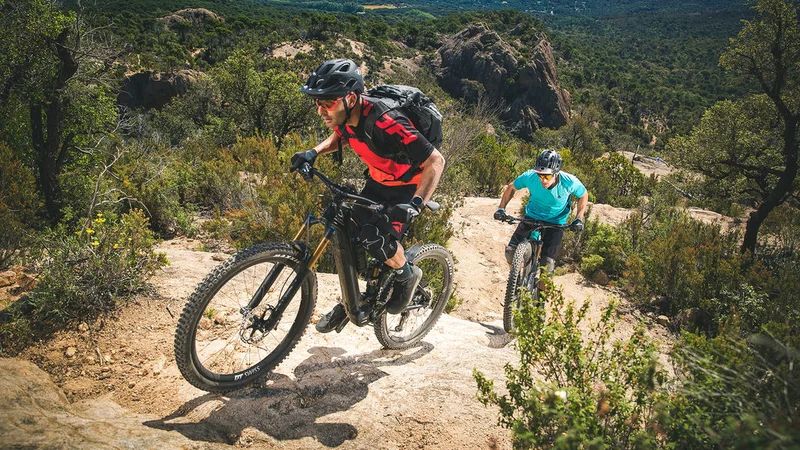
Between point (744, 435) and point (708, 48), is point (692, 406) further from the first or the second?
point (708, 48)

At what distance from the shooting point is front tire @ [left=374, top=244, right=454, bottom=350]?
3828 mm

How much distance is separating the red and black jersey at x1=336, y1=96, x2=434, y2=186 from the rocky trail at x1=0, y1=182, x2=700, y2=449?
5.31ft

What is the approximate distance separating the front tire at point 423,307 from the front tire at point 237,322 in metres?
0.88

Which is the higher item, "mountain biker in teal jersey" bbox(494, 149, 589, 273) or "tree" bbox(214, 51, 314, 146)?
"tree" bbox(214, 51, 314, 146)

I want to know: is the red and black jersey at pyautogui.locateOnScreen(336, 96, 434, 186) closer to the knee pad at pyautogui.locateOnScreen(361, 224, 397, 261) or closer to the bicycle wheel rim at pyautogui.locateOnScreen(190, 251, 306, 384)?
the knee pad at pyautogui.locateOnScreen(361, 224, 397, 261)

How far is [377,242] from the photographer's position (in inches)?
121

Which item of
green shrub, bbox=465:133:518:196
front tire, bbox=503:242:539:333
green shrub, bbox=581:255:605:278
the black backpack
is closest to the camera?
the black backpack

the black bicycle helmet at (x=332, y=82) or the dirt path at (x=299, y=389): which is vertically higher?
the black bicycle helmet at (x=332, y=82)

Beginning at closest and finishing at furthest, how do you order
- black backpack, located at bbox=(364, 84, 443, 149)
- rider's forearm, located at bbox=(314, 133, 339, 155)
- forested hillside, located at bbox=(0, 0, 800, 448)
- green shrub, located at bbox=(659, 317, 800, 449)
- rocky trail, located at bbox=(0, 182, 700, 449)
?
green shrub, located at bbox=(659, 317, 800, 449) → forested hillside, located at bbox=(0, 0, 800, 448) → rocky trail, located at bbox=(0, 182, 700, 449) → black backpack, located at bbox=(364, 84, 443, 149) → rider's forearm, located at bbox=(314, 133, 339, 155)

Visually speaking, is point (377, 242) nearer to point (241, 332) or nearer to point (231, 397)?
point (241, 332)

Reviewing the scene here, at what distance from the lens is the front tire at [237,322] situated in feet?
8.27

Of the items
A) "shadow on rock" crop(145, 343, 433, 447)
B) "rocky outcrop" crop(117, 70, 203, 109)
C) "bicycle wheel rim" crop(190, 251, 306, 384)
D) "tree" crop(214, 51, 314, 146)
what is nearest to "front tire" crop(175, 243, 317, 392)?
"bicycle wheel rim" crop(190, 251, 306, 384)

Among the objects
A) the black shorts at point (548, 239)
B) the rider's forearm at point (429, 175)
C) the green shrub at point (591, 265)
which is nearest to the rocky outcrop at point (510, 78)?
the green shrub at point (591, 265)

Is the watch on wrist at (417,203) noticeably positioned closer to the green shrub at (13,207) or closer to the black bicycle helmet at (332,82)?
the black bicycle helmet at (332,82)
